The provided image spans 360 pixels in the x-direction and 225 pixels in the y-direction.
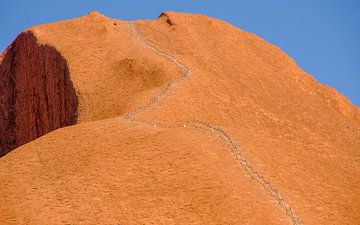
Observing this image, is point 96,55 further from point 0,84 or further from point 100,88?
point 0,84

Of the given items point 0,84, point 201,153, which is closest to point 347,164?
point 201,153

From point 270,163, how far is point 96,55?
84.3 ft

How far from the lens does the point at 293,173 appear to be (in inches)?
1131

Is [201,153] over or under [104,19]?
under

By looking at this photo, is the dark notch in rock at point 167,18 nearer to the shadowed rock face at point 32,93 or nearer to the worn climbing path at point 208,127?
the worn climbing path at point 208,127

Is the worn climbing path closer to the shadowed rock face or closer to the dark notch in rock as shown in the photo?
the shadowed rock face

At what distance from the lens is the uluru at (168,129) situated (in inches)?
982

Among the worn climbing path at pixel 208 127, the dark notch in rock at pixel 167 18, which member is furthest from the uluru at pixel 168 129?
the dark notch in rock at pixel 167 18

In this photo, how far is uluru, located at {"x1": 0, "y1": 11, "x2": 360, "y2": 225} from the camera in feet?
81.9

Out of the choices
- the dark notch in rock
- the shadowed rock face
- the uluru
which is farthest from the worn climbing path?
the dark notch in rock

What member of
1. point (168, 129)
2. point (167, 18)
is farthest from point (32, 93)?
point (168, 129)

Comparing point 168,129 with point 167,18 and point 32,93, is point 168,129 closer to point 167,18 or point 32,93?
point 32,93

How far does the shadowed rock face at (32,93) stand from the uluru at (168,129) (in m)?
0.18

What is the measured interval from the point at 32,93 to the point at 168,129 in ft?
107
